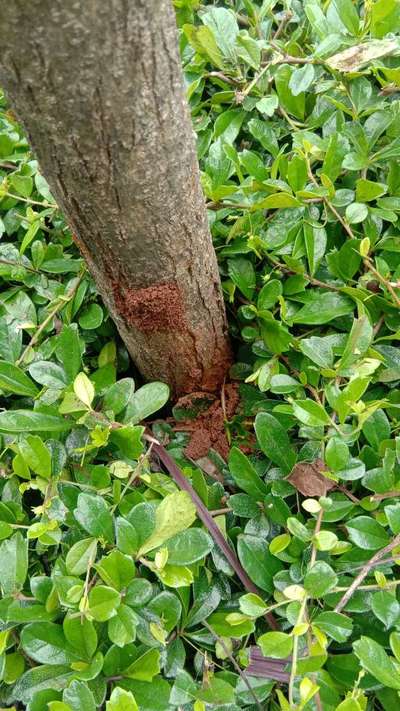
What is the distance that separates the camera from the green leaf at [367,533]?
0.79 m

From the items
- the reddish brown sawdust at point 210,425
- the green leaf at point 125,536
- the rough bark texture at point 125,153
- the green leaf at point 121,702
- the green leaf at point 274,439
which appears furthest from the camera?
the reddish brown sawdust at point 210,425


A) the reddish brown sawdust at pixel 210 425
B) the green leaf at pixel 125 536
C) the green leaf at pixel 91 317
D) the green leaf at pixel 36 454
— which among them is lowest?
the reddish brown sawdust at pixel 210 425

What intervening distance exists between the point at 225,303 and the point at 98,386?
279mm

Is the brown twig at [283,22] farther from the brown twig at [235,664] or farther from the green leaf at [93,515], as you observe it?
the brown twig at [235,664]

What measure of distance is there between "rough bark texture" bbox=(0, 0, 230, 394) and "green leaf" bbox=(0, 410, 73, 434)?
175 mm

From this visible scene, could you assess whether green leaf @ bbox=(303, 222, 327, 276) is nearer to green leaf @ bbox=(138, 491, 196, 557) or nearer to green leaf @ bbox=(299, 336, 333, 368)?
green leaf @ bbox=(299, 336, 333, 368)

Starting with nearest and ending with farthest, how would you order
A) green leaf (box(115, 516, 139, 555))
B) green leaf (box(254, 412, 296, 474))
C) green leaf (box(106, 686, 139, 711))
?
green leaf (box(106, 686, 139, 711)) → green leaf (box(115, 516, 139, 555)) → green leaf (box(254, 412, 296, 474))

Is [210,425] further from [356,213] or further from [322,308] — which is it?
[356,213]

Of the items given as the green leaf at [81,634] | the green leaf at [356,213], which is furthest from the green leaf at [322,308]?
the green leaf at [81,634]

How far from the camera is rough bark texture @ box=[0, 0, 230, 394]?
19.7 inches

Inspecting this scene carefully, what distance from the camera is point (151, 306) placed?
86 centimetres

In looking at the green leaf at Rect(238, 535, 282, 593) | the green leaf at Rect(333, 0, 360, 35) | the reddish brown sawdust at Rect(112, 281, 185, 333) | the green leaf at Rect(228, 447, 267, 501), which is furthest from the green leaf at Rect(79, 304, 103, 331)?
the green leaf at Rect(333, 0, 360, 35)

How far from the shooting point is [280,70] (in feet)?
3.56

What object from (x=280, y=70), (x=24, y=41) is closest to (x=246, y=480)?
(x=24, y=41)
